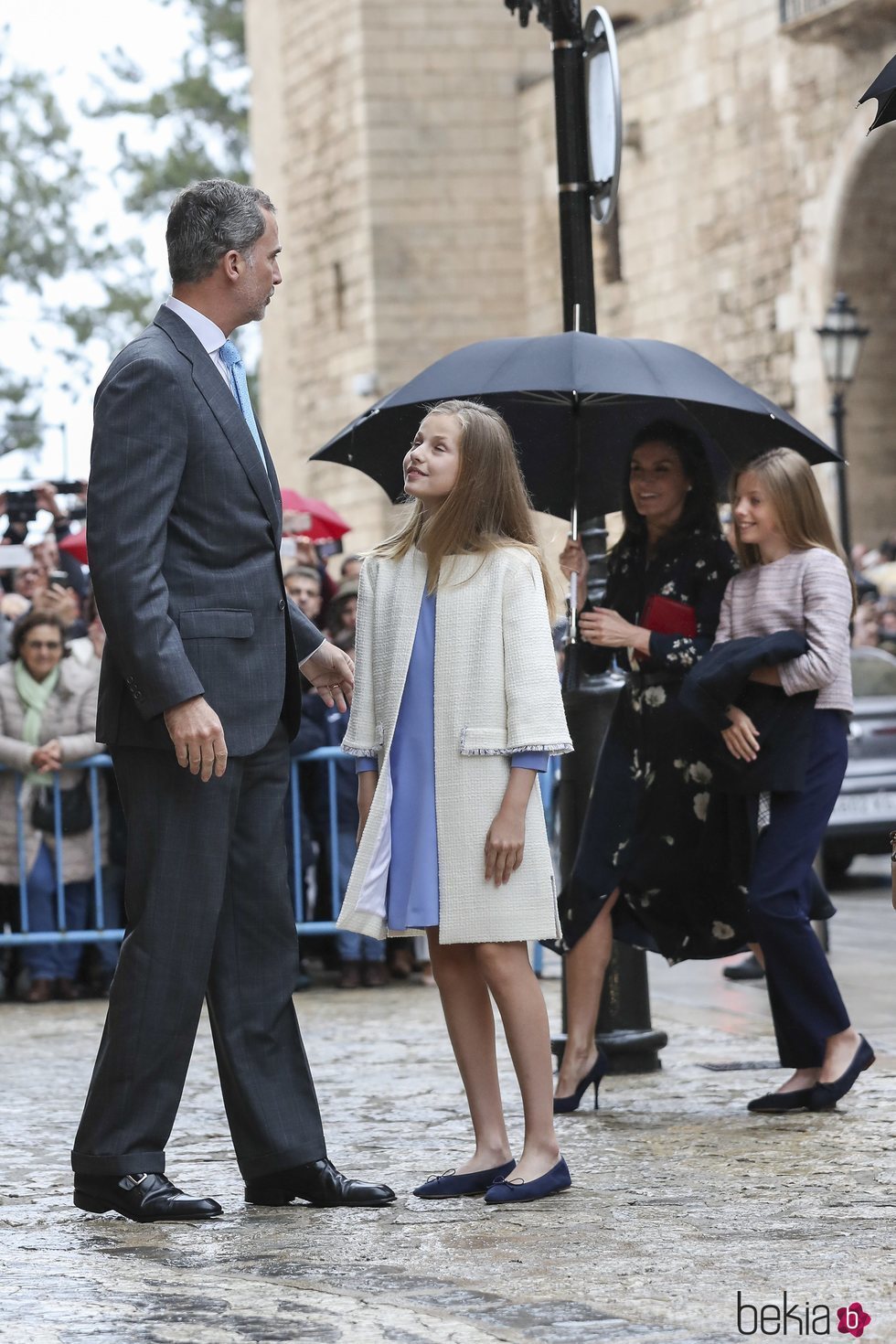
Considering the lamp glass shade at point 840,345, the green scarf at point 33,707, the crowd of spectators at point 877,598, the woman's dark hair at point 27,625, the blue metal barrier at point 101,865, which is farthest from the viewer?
the lamp glass shade at point 840,345

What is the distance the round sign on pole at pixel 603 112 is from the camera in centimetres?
671

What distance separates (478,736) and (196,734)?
0.64 meters

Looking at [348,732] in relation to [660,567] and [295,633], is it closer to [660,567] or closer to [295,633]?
[295,633]

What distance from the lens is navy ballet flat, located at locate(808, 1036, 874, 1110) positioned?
5.73 m

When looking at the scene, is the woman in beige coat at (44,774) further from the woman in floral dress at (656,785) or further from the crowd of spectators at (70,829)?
the woman in floral dress at (656,785)

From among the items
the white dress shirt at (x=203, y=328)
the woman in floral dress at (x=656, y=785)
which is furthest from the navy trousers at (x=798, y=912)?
the white dress shirt at (x=203, y=328)

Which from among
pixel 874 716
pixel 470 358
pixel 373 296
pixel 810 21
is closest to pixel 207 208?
pixel 470 358

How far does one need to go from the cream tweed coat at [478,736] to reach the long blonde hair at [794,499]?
1.34 meters

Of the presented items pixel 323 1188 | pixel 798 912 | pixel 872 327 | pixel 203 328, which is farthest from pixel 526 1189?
pixel 872 327

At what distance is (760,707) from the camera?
591 centimetres

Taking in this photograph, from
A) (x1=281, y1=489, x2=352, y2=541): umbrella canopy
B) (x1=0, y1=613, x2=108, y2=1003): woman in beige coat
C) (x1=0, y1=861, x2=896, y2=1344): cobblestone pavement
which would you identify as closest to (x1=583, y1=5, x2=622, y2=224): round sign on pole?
(x1=0, y1=861, x2=896, y2=1344): cobblestone pavement

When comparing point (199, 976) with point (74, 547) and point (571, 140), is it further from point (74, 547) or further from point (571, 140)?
point (74, 547)

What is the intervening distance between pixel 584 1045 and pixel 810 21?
65.1ft

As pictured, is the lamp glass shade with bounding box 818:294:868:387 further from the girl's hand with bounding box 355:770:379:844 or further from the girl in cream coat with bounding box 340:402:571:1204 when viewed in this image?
the girl's hand with bounding box 355:770:379:844
